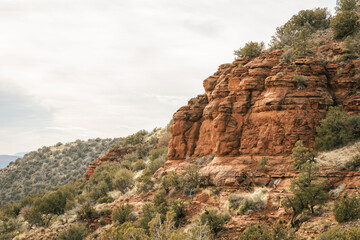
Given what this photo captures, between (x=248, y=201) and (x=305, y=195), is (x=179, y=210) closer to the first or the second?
(x=248, y=201)

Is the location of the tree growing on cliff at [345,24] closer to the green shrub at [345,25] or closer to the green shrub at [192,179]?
the green shrub at [345,25]

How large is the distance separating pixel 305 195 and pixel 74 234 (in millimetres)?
18196

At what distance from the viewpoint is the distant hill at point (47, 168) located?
62.0 m

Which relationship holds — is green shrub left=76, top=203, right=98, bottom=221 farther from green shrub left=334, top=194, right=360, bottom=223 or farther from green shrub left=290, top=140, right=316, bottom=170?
green shrub left=334, top=194, right=360, bottom=223

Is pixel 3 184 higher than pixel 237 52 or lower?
lower

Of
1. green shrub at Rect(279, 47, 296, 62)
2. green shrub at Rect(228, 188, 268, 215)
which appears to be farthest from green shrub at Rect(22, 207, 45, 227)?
green shrub at Rect(279, 47, 296, 62)

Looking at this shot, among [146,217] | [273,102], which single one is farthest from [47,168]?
[273,102]

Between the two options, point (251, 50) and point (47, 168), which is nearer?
point (251, 50)

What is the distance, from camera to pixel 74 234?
20.1 metres

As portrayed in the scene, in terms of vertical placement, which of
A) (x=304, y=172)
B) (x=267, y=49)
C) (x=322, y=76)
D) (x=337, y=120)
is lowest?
(x=304, y=172)

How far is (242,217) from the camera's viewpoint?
14938 millimetres

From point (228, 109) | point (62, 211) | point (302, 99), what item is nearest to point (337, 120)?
point (302, 99)

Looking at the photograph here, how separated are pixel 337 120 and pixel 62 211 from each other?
31.6m

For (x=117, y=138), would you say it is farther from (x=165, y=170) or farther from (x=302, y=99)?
(x=302, y=99)
